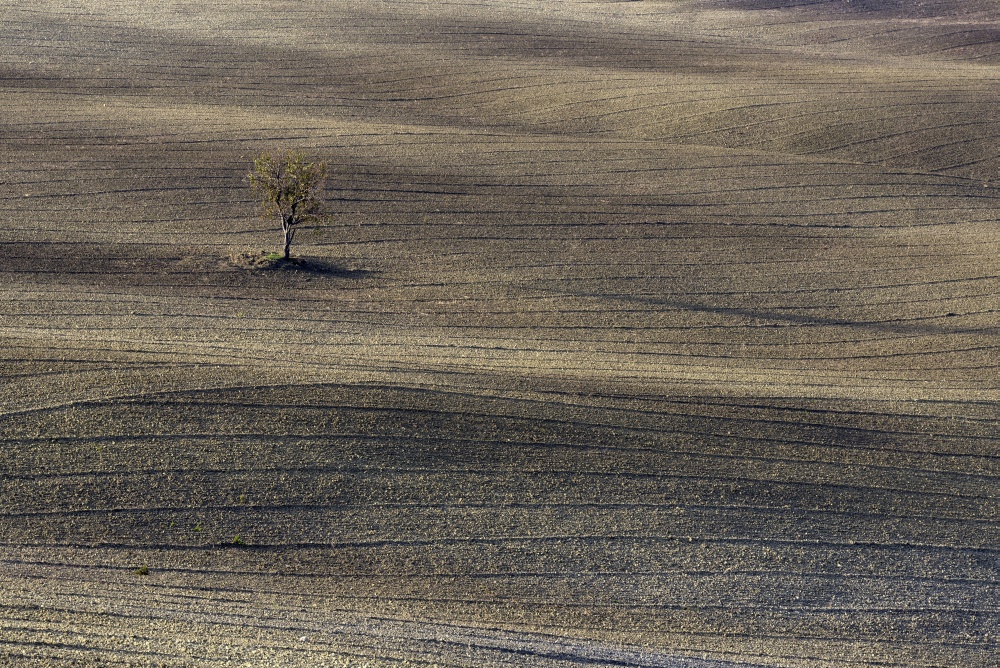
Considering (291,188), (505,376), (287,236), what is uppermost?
(291,188)

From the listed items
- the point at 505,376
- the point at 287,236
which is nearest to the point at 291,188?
the point at 287,236

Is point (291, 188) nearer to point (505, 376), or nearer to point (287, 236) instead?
point (287, 236)

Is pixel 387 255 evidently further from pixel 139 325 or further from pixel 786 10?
pixel 786 10

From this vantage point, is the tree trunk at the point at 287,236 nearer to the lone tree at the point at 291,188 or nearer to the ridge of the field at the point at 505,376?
the lone tree at the point at 291,188

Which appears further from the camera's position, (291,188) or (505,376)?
(291,188)

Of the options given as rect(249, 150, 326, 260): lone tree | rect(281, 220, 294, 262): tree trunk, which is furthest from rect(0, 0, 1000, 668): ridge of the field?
rect(249, 150, 326, 260): lone tree

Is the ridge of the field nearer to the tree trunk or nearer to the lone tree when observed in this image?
the tree trunk
